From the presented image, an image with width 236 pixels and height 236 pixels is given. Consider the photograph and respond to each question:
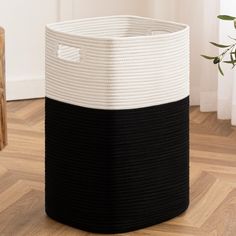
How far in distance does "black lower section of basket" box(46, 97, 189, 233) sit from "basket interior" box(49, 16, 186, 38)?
25 centimetres

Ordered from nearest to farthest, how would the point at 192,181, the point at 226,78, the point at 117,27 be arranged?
the point at 117,27 → the point at 192,181 → the point at 226,78

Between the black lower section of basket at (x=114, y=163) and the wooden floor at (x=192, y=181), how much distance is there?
7 cm

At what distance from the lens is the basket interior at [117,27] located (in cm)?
225

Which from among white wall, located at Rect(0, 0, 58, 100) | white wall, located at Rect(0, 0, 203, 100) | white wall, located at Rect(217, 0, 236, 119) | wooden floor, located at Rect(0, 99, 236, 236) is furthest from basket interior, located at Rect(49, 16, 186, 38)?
white wall, located at Rect(0, 0, 58, 100)

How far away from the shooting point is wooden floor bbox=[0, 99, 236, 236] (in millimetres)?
2150

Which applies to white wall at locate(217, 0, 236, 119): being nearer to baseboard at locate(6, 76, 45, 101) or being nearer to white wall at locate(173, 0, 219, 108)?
white wall at locate(173, 0, 219, 108)

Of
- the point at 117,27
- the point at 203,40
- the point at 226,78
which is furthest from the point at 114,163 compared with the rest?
the point at 203,40

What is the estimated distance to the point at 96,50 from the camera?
1.95 meters

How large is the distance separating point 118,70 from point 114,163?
0.26 metres

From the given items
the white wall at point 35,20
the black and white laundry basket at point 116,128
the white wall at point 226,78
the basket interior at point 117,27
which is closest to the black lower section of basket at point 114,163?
the black and white laundry basket at point 116,128

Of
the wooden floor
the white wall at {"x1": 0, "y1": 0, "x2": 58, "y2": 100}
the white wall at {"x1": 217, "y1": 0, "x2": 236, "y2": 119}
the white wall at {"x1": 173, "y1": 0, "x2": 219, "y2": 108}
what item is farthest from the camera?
the white wall at {"x1": 0, "y1": 0, "x2": 58, "y2": 100}

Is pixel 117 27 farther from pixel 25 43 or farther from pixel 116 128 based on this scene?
pixel 25 43

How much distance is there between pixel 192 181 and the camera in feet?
8.28

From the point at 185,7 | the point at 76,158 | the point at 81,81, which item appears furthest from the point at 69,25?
the point at 185,7
